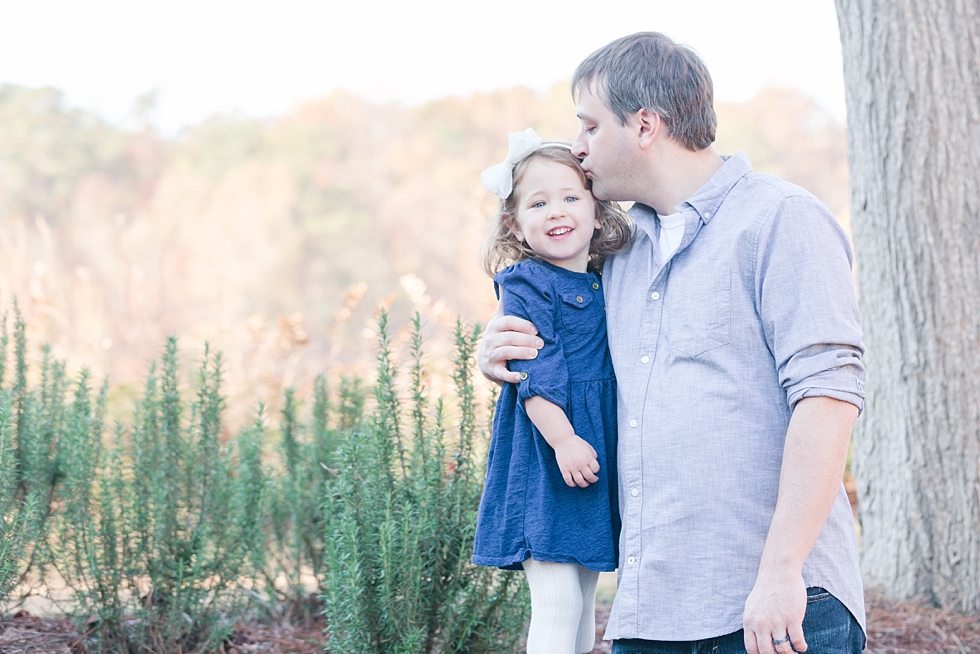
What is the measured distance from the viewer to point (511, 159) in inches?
81.3

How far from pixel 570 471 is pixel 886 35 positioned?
8.02ft

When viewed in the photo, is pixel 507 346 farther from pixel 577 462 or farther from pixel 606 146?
pixel 606 146

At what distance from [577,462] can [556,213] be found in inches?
23.0

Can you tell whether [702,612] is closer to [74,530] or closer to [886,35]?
[74,530]

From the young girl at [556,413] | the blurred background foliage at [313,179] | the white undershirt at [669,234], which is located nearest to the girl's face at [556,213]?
the young girl at [556,413]

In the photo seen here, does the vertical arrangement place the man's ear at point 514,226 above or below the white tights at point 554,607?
above

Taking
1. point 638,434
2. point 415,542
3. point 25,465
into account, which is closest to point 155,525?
point 25,465

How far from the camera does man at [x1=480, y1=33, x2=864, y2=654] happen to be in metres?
1.46

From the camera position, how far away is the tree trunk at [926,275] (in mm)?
3090

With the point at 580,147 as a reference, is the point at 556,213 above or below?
below

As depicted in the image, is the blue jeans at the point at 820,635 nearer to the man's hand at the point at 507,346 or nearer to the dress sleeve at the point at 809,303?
the dress sleeve at the point at 809,303

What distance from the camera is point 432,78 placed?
89.7ft

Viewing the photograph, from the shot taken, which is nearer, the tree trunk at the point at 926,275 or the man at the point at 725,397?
the man at the point at 725,397

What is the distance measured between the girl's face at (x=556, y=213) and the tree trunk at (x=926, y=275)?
177 cm
